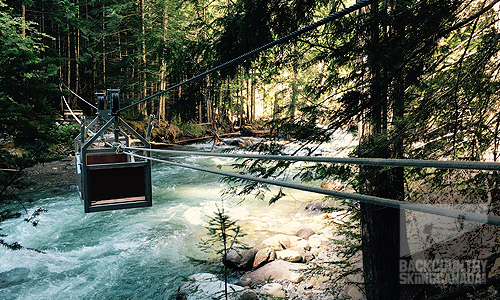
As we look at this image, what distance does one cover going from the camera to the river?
5910 millimetres

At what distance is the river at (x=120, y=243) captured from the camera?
19.4ft

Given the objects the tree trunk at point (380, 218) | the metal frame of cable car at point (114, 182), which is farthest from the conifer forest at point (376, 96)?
the metal frame of cable car at point (114, 182)

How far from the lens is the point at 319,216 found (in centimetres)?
852

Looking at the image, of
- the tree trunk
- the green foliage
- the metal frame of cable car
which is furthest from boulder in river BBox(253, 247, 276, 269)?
the metal frame of cable car

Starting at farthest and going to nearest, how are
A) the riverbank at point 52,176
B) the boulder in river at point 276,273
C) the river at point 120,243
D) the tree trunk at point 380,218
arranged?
1. the riverbank at point 52,176
2. the river at point 120,243
3. the boulder in river at point 276,273
4. the tree trunk at point 380,218

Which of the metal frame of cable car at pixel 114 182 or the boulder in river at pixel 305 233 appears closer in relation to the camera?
the metal frame of cable car at pixel 114 182

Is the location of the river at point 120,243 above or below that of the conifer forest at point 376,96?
below

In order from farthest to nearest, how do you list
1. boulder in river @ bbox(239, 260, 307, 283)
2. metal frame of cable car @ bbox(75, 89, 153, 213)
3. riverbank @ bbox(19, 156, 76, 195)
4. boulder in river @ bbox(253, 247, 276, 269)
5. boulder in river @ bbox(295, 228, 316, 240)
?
riverbank @ bbox(19, 156, 76, 195)
boulder in river @ bbox(295, 228, 316, 240)
boulder in river @ bbox(253, 247, 276, 269)
boulder in river @ bbox(239, 260, 307, 283)
metal frame of cable car @ bbox(75, 89, 153, 213)

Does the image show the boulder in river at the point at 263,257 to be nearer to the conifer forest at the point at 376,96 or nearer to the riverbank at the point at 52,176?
the conifer forest at the point at 376,96

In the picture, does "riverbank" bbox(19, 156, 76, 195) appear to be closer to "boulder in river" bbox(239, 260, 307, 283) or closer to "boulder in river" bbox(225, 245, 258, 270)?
"boulder in river" bbox(225, 245, 258, 270)

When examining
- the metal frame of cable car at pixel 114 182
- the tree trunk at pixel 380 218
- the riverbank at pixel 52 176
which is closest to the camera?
the tree trunk at pixel 380 218

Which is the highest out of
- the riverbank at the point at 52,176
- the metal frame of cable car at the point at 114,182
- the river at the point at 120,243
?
the metal frame of cable car at the point at 114,182

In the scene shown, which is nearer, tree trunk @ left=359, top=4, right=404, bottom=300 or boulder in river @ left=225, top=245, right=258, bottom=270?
tree trunk @ left=359, top=4, right=404, bottom=300

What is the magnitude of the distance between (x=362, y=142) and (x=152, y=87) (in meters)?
21.6
